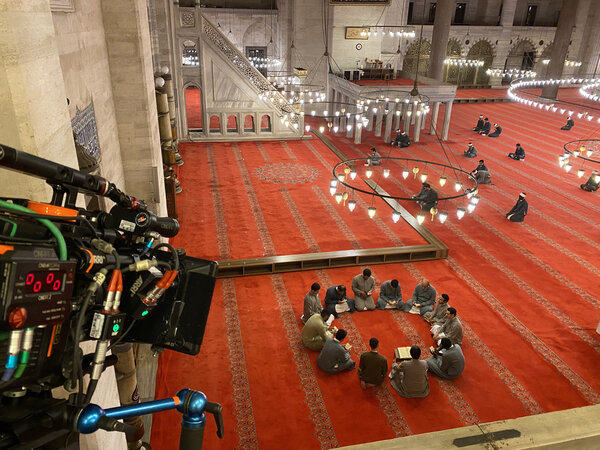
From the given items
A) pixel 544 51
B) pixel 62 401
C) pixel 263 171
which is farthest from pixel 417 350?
pixel 544 51

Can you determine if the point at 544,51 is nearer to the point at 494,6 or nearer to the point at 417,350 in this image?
the point at 494,6

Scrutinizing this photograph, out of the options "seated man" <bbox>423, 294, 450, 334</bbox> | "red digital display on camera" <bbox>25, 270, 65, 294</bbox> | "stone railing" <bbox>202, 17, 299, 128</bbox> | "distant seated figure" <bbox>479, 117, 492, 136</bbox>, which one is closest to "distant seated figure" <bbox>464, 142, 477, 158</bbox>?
"distant seated figure" <bbox>479, 117, 492, 136</bbox>

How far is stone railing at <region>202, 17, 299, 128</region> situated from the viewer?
12.6m

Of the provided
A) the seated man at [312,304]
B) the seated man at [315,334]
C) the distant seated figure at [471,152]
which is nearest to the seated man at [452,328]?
the seated man at [315,334]

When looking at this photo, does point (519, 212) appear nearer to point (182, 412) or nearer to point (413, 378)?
point (413, 378)

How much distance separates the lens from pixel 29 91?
5.37 feet

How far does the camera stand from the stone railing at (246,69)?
495 inches

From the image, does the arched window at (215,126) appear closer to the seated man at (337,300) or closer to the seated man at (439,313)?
the seated man at (337,300)

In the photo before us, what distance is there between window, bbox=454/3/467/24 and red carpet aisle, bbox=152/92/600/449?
15724mm

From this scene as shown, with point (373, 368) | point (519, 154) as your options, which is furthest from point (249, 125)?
point (373, 368)

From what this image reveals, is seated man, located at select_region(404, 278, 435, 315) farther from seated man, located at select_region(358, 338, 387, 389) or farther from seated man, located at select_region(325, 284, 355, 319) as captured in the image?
seated man, located at select_region(358, 338, 387, 389)

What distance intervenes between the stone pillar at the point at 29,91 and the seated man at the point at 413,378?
143 inches

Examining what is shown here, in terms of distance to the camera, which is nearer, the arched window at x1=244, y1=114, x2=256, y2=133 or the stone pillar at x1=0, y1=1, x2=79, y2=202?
the stone pillar at x1=0, y1=1, x2=79, y2=202

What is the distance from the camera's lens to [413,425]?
4.09 m
